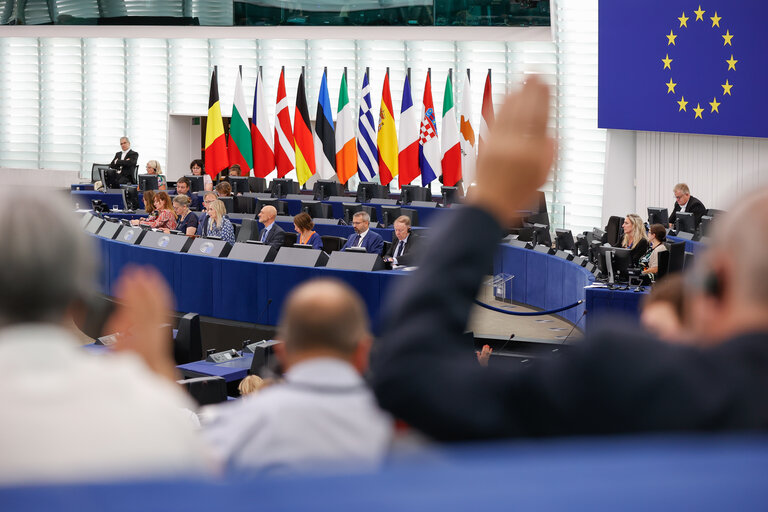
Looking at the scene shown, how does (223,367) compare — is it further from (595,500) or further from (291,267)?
(595,500)

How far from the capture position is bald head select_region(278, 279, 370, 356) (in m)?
1.50

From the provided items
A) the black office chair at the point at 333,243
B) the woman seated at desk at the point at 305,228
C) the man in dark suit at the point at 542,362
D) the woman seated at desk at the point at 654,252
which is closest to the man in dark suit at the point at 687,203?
the woman seated at desk at the point at 654,252

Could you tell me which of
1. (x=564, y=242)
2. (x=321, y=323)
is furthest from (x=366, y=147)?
(x=321, y=323)

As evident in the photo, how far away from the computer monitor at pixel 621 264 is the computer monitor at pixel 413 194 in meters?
7.22

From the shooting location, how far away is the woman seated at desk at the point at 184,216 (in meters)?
13.1

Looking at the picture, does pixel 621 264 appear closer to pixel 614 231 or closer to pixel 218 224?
pixel 614 231

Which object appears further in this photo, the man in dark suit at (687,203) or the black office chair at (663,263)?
the man in dark suit at (687,203)

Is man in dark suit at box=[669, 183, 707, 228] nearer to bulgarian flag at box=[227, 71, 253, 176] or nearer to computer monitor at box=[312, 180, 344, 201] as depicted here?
computer monitor at box=[312, 180, 344, 201]

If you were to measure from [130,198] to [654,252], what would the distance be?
382 inches

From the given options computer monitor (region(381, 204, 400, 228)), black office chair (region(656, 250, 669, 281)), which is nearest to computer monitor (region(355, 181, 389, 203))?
computer monitor (region(381, 204, 400, 228))

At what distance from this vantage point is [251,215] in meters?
15.7

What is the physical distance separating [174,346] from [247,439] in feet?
24.2

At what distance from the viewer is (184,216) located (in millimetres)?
13352

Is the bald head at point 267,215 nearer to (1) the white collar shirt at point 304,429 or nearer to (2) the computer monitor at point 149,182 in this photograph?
(2) the computer monitor at point 149,182
